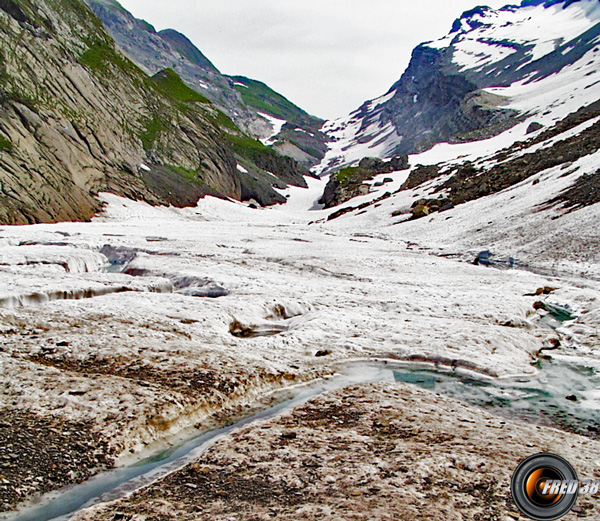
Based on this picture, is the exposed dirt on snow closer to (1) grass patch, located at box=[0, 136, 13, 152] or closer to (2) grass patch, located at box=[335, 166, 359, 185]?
(1) grass patch, located at box=[0, 136, 13, 152]

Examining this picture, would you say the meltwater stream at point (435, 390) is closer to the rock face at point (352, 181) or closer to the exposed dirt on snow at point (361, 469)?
the exposed dirt on snow at point (361, 469)

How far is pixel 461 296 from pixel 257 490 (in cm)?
1494

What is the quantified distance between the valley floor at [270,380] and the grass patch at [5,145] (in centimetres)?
2997

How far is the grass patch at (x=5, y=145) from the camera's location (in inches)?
1734

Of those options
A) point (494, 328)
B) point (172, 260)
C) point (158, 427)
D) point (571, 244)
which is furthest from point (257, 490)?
point (571, 244)

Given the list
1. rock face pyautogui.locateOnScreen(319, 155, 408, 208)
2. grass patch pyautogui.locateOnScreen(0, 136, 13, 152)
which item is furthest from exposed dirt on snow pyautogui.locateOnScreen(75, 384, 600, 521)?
rock face pyautogui.locateOnScreen(319, 155, 408, 208)

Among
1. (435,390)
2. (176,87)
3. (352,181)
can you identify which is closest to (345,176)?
(352,181)

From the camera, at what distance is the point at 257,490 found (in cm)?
546

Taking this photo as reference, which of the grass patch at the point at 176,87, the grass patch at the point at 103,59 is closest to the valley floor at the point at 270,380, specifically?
the grass patch at the point at 103,59

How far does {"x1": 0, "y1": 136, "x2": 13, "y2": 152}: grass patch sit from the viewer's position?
144ft

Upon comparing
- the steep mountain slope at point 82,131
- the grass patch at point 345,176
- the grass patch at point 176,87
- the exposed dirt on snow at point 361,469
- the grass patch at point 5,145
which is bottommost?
the exposed dirt on snow at point 361,469

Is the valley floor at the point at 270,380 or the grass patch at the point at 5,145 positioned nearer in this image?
the valley floor at the point at 270,380

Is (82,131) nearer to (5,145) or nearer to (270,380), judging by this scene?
(5,145)

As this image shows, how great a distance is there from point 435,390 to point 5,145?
50555 mm
